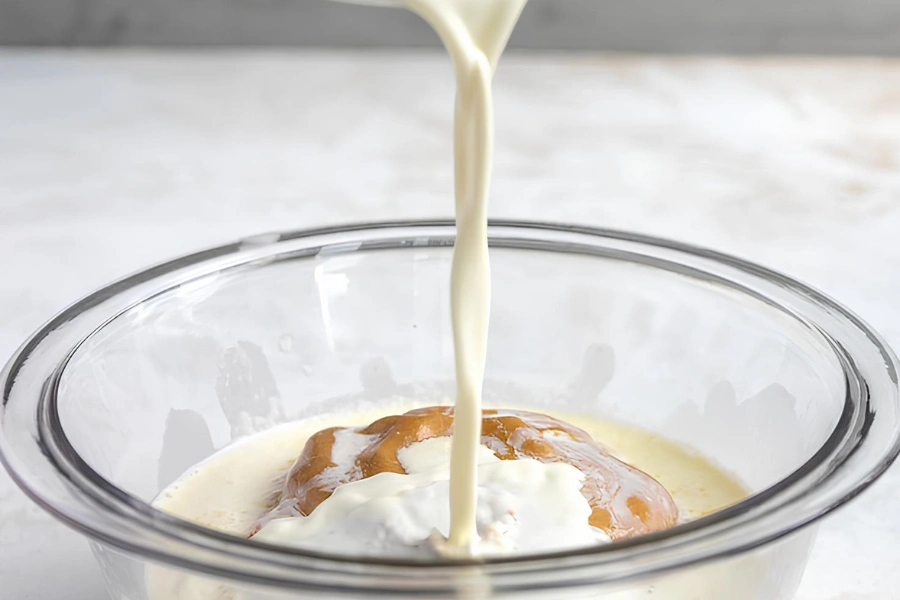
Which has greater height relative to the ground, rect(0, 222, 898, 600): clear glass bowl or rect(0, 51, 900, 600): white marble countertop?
rect(0, 51, 900, 600): white marble countertop

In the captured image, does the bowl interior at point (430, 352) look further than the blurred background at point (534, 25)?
No

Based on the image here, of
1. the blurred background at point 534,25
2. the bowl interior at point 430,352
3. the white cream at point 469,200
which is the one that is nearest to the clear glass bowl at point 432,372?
the bowl interior at point 430,352

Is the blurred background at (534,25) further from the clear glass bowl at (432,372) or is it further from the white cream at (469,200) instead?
the white cream at (469,200)

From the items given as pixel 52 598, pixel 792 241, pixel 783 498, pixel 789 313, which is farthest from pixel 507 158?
pixel 783 498

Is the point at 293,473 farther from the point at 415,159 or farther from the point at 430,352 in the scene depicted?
the point at 415,159

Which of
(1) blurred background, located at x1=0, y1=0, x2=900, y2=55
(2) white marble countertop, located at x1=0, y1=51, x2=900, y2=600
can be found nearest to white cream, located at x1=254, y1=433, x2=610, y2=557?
(2) white marble countertop, located at x1=0, y1=51, x2=900, y2=600

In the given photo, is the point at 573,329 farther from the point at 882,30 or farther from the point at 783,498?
the point at 882,30

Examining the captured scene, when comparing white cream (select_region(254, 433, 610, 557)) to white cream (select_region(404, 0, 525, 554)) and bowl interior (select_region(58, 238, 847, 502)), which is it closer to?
white cream (select_region(404, 0, 525, 554))
